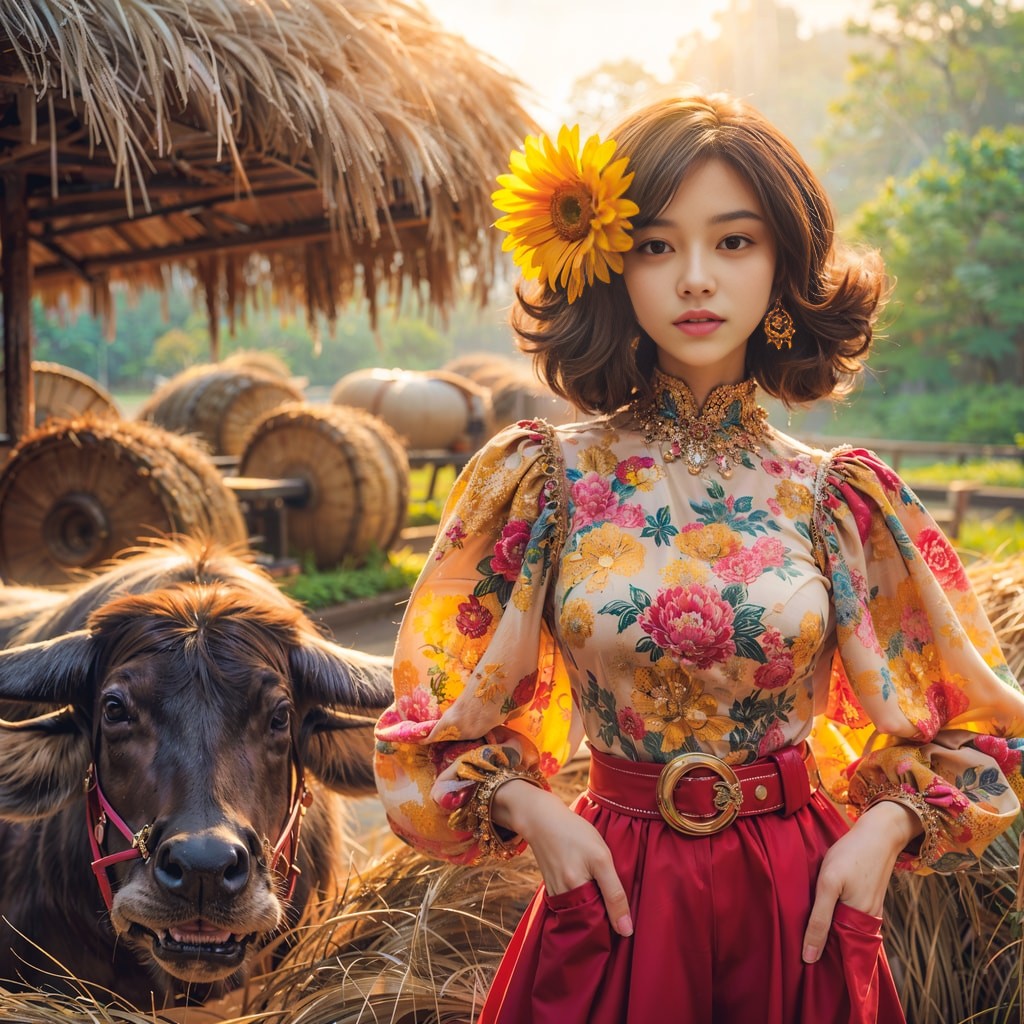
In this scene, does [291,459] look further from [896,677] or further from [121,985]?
[896,677]

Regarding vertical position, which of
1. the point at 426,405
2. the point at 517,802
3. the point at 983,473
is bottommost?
the point at 983,473

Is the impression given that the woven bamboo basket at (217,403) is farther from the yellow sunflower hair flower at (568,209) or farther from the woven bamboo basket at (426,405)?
the yellow sunflower hair flower at (568,209)

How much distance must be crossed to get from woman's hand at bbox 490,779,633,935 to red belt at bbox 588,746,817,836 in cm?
9

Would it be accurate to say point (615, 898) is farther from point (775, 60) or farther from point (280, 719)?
point (775, 60)

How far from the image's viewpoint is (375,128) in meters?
3.79

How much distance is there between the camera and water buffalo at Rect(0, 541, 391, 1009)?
1.78 meters

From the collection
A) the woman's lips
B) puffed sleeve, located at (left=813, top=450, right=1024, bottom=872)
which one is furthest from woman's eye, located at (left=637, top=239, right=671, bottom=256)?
puffed sleeve, located at (left=813, top=450, right=1024, bottom=872)

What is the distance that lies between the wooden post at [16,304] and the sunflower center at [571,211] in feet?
13.0

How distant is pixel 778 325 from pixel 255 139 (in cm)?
266

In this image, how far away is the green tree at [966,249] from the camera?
64.0ft

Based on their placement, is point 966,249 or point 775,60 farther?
point 775,60

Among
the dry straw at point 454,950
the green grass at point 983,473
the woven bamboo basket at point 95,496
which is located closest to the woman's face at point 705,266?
the dry straw at point 454,950

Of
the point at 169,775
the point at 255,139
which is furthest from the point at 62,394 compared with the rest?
the point at 169,775

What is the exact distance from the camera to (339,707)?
7.32ft
